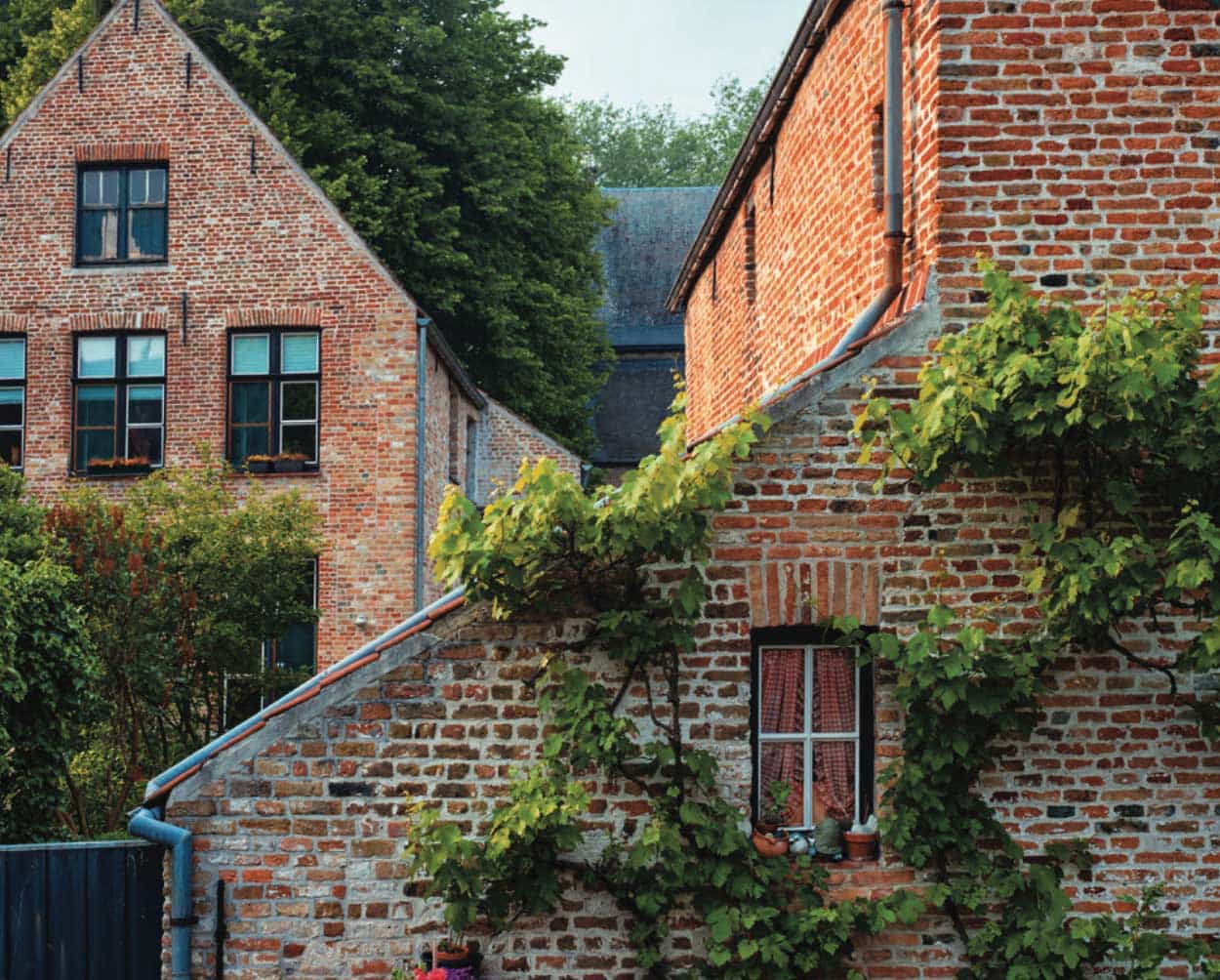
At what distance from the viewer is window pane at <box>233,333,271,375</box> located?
20453 millimetres

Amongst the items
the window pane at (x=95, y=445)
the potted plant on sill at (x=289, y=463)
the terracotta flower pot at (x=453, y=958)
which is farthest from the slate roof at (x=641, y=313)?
the terracotta flower pot at (x=453, y=958)

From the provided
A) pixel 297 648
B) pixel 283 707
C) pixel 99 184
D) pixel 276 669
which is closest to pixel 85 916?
pixel 283 707

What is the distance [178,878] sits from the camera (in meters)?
7.07

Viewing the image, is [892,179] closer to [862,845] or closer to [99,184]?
[862,845]

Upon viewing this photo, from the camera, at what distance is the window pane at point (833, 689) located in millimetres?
7609

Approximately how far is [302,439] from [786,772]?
13879mm

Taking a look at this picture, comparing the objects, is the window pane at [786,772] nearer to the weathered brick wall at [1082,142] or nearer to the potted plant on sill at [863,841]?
the potted plant on sill at [863,841]

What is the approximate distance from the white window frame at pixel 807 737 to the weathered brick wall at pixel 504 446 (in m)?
19.1

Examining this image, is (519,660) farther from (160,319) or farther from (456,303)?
(456,303)

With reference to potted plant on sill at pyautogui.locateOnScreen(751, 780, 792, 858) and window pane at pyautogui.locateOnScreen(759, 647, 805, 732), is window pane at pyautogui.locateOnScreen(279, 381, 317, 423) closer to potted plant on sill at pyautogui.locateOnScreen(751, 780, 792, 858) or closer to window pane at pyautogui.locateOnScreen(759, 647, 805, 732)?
window pane at pyautogui.locateOnScreen(759, 647, 805, 732)

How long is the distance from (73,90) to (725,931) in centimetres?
1732

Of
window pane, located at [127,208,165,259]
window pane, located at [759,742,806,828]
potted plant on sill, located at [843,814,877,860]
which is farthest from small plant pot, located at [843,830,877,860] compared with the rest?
window pane, located at [127,208,165,259]

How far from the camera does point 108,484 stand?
20.2 m

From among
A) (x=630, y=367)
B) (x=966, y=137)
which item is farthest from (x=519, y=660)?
(x=630, y=367)
